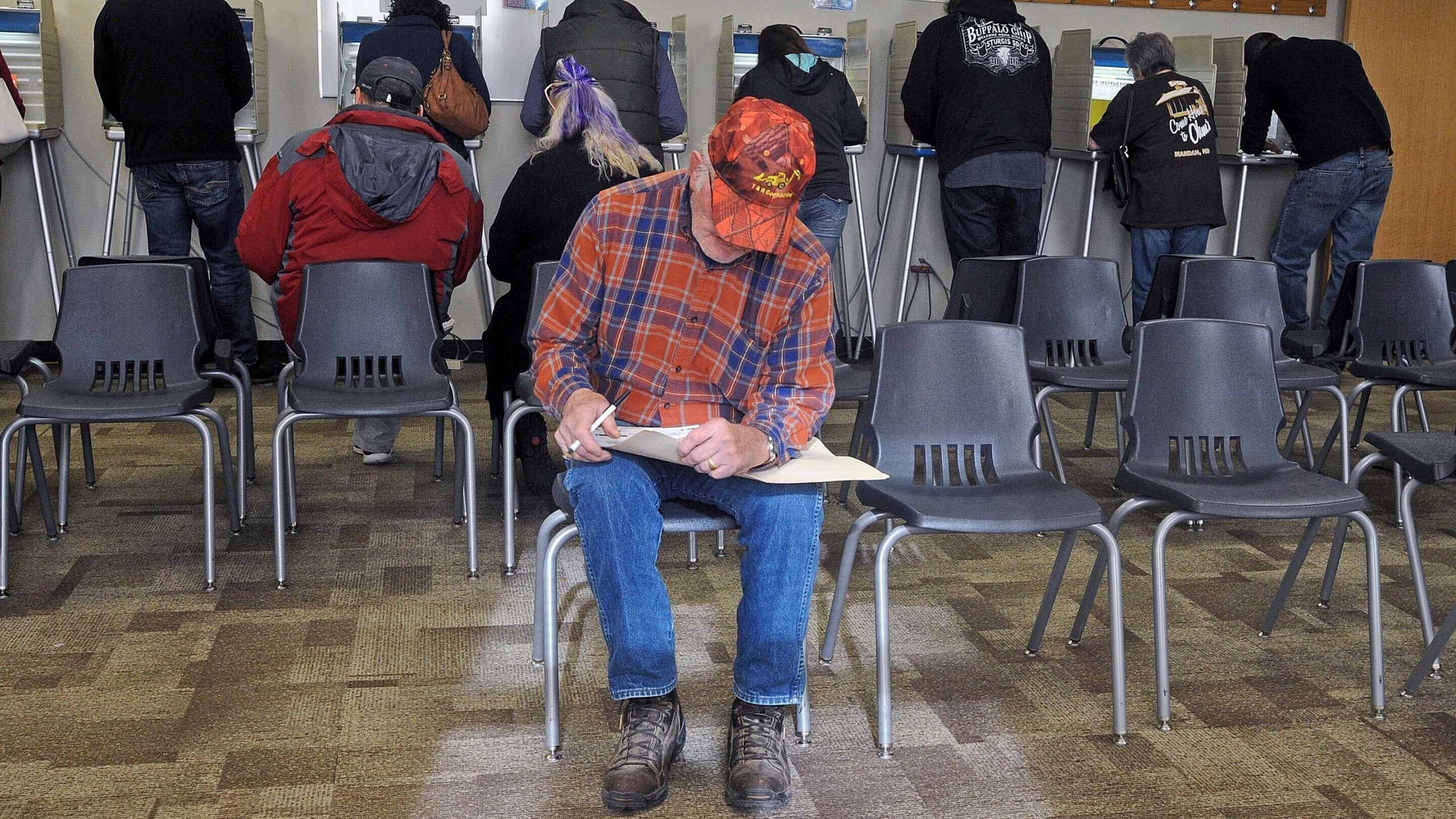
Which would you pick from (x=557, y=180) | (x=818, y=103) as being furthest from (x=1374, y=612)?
(x=818, y=103)

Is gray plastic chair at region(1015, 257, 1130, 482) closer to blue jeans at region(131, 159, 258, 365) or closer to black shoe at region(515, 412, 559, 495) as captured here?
black shoe at region(515, 412, 559, 495)

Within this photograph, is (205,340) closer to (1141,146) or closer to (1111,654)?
(1111,654)

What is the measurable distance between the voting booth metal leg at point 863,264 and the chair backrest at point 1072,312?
80.5 inches

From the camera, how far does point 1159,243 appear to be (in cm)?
521

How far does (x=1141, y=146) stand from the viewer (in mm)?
5109

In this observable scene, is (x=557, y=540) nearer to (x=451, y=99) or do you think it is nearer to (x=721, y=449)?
(x=721, y=449)

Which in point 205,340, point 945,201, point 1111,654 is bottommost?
point 1111,654

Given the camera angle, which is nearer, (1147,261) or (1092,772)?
(1092,772)

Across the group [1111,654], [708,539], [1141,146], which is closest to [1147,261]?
[1141,146]

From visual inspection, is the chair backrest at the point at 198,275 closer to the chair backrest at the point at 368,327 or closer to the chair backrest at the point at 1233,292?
the chair backrest at the point at 368,327

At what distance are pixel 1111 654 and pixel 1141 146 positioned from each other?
3453mm

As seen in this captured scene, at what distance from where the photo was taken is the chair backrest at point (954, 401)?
238cm

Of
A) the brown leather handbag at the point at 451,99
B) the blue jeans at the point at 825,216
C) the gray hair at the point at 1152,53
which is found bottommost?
the blue jeans at the point at 825,216

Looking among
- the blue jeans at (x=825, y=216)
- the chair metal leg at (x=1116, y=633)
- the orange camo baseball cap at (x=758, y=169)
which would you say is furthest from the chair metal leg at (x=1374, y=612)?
the blue jeans at (x=825, y=216)
